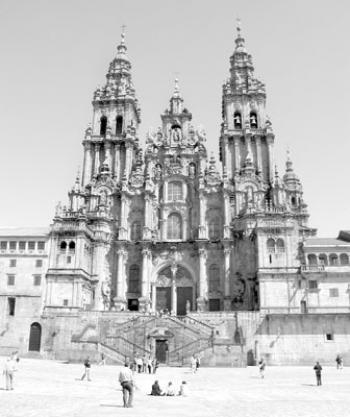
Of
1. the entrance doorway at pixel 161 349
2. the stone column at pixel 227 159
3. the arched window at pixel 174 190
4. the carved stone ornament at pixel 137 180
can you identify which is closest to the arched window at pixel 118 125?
the carved stone ornament at pixel 137 180

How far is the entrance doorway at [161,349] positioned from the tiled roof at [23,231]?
21.5 metres

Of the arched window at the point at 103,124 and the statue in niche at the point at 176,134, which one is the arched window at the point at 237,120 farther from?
the arched window at the point at 103,124

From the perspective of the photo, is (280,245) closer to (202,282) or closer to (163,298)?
(202,282)

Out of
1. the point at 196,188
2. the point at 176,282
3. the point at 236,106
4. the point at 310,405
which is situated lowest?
the point at 310,405

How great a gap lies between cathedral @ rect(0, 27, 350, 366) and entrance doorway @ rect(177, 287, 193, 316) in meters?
0.16

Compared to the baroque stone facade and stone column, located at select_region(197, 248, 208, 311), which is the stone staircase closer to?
the baroque stone facade

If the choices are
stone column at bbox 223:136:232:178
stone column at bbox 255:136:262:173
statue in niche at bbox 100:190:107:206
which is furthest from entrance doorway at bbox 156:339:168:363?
stone column at bbox 255:136:262:173

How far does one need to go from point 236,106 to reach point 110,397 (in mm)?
60866

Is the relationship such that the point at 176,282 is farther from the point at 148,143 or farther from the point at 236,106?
the point at 236,106

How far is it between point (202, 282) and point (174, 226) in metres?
9.84

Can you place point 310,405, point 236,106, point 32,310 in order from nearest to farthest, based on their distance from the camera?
point 310,405 < point 32,310 < point 236,106

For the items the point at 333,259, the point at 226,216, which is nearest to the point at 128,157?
the point at 226,216

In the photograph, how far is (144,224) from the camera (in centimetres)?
6719

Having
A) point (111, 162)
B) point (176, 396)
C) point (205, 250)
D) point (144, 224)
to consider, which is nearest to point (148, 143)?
point (111, 162)
